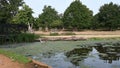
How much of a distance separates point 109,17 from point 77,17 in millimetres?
9417

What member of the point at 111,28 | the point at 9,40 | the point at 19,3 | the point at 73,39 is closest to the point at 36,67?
the point at 9,40

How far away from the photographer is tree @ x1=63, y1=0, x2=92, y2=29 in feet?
259

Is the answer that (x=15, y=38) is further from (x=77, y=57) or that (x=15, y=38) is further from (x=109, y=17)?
(x=109, y=17)

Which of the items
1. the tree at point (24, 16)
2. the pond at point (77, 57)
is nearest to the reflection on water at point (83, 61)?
the pond at point (77, 57)

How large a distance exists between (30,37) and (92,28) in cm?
4503

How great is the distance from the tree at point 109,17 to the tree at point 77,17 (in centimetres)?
357

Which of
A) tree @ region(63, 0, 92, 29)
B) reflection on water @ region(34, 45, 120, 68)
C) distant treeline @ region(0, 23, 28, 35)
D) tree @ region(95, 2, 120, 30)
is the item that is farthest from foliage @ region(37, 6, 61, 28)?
reflection on water @ region(34, 45, 120, 68)

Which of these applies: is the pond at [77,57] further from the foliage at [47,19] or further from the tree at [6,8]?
the foliage at [47,19]

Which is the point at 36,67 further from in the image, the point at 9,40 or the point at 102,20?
the point at 102,20

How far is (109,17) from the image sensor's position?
76812 millimetres

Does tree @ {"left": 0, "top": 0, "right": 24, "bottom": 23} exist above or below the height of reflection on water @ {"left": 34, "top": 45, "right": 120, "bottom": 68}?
above

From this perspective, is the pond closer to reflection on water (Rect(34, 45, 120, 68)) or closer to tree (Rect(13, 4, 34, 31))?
reflection on water (Rect(34, 45, 120, 68))

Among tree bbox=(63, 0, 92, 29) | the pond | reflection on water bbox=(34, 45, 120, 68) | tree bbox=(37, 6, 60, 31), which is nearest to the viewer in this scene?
reflection on water bbox=(34, 45, 120, 68)

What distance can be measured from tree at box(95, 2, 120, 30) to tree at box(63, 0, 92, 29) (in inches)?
141
